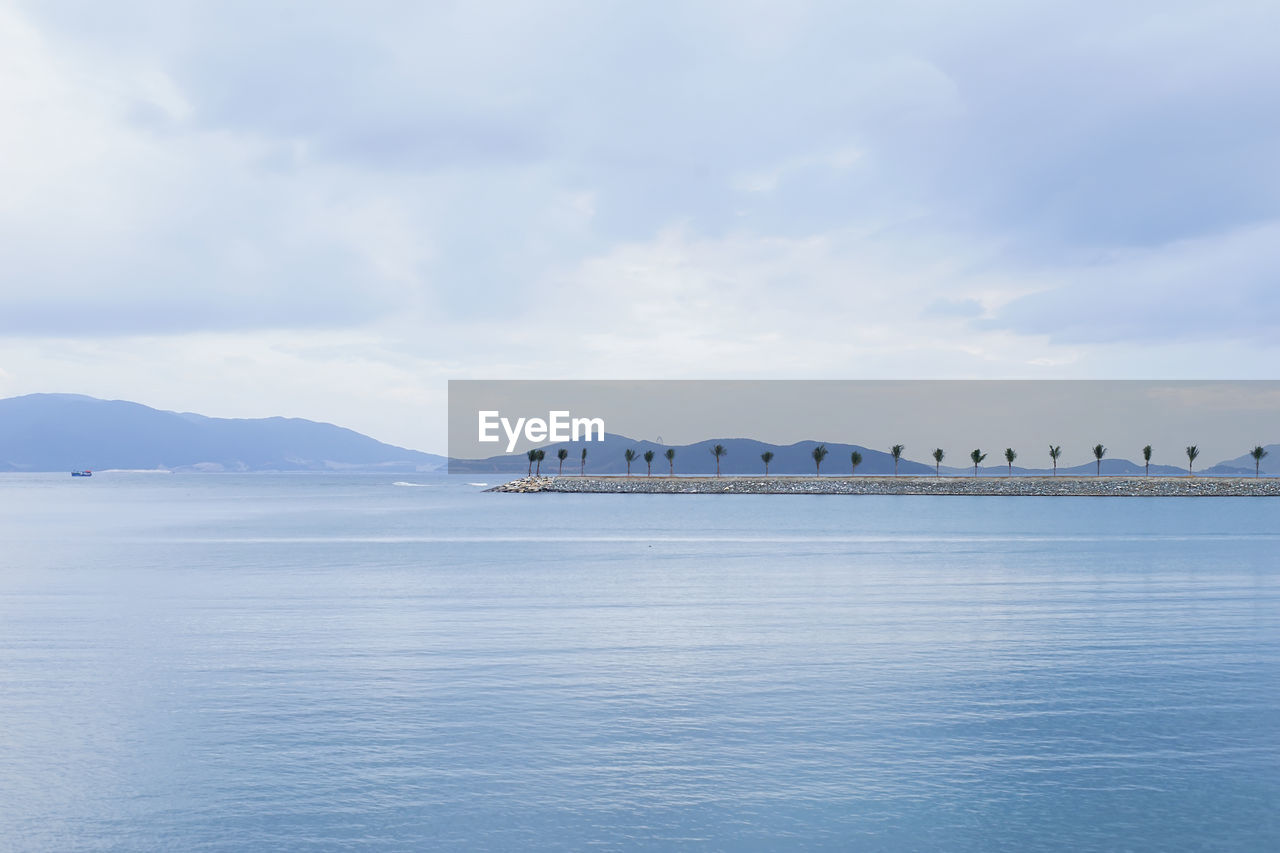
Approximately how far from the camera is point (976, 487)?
170250mm

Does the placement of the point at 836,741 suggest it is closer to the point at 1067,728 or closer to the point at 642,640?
the point at 1067,728

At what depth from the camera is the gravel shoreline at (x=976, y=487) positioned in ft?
534

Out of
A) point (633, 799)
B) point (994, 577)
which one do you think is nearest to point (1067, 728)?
point (633, 799)

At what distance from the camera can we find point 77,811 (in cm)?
1275

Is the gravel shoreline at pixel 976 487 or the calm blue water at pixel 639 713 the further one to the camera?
the gravel shoreline at pixel 976 487

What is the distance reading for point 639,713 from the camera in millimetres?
17203

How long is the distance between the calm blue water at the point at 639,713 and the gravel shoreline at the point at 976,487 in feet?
430

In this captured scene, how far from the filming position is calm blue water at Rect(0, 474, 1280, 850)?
12.3 metres

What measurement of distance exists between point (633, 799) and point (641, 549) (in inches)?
1739

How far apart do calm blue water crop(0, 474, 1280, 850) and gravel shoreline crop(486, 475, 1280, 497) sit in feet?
430

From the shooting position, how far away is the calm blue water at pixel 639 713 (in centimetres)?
1232

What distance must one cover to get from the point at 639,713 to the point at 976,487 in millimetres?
164185

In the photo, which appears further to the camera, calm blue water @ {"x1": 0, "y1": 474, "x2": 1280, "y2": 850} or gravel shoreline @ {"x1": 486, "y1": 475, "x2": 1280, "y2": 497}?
gravel shoreline @ {"x1": 486, "y1": 475, "x2": 1280, "y2": 497}

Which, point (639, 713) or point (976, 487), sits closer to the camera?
point (639, 713)
